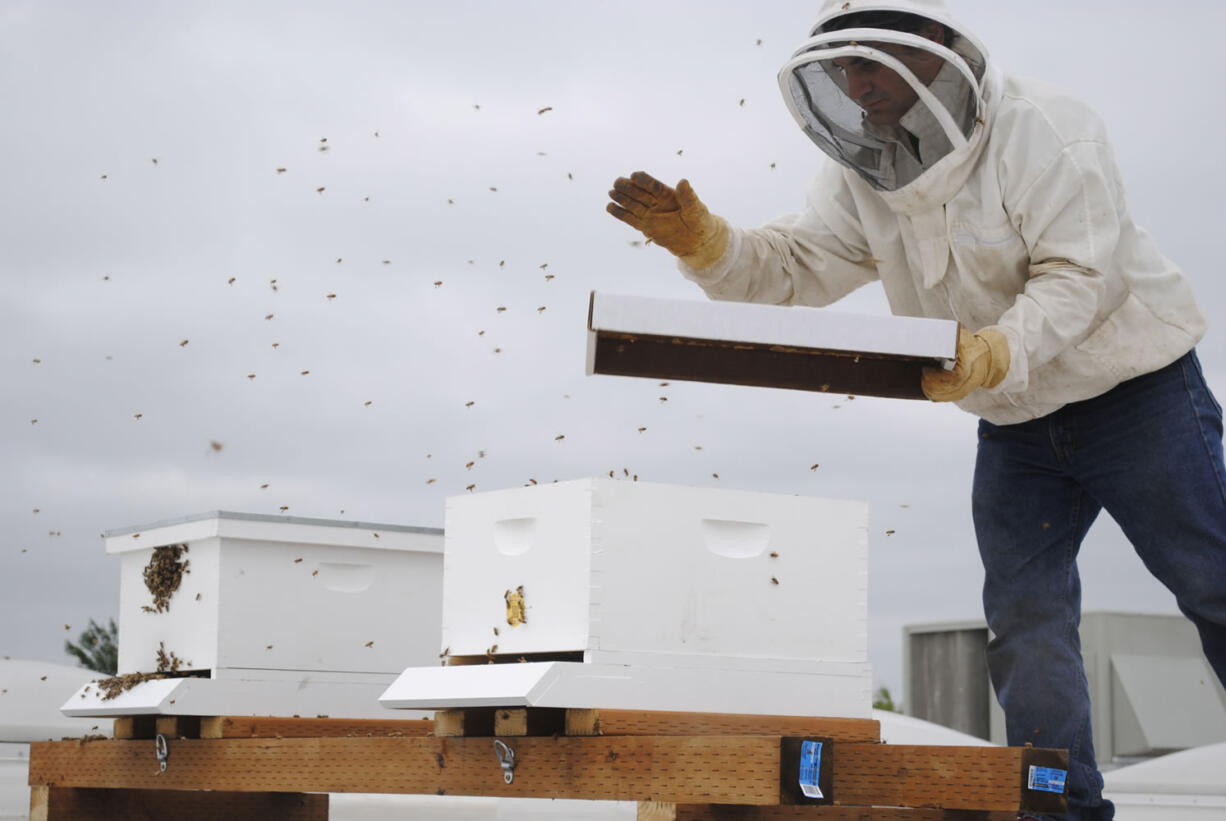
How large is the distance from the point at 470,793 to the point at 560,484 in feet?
2.16

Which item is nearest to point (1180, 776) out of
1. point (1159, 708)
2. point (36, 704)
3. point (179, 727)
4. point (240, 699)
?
point (1159, 708)

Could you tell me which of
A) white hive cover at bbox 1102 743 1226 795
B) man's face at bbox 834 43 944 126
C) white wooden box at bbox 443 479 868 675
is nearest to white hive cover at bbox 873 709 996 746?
white hive cover at bbox 1102 743 1226 795

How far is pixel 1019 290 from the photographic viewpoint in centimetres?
285

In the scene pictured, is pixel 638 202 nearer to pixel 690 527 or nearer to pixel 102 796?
pixel 690 527

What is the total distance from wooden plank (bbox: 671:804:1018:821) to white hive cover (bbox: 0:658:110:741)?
4346 millimetres

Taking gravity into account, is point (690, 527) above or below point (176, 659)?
above

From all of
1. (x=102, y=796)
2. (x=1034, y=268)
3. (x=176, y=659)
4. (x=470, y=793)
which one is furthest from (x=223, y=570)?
(x=1034, y=268)

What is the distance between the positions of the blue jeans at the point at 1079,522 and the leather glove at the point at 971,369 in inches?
18.6

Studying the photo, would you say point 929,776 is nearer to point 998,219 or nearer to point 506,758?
point 506,758

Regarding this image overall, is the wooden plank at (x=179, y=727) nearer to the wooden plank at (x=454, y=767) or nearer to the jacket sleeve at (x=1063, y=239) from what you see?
the wooden plank at (x=454, y=767)

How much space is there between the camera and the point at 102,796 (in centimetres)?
408

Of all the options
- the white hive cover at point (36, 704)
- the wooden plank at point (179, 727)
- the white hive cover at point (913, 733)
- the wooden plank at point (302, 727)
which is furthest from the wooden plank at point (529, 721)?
the white hive cover at point (36, 704)

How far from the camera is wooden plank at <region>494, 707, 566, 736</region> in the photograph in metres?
2.85

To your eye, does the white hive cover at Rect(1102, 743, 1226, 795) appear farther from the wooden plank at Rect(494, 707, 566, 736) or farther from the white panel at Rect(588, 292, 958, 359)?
the white panel at Rect(588, 292, 958, 359)
